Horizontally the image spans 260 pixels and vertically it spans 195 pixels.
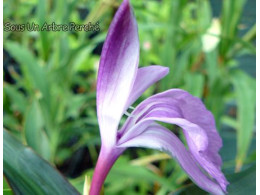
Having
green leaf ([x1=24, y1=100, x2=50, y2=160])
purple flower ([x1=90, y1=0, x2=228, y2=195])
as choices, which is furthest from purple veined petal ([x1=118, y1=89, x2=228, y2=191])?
green leaf ([x1=24, y1=100, x2=50, y2=160])

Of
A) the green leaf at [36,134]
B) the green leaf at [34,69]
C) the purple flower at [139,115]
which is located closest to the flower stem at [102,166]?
the purple flower at [139,115]

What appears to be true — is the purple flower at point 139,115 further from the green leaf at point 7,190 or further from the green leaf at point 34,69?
the green leaf at point 34,69

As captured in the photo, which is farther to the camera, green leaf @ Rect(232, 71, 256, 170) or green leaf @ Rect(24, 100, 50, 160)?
green leaf @ Rect(232, 71, 256, 170)

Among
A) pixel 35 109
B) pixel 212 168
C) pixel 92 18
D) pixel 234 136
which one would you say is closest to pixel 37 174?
pixel 212 168

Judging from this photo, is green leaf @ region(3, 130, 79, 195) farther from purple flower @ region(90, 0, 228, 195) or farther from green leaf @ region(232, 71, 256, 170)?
green leaf @ region(232, 71, 256, 170)

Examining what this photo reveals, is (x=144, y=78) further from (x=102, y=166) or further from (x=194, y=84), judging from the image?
(x=194, y=84)
